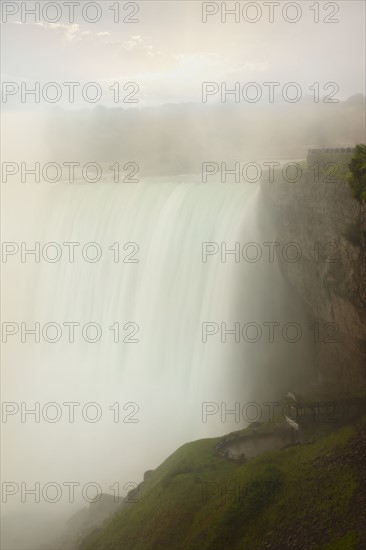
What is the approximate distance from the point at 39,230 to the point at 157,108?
32521 millimetres

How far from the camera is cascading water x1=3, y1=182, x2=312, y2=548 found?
1091 inches

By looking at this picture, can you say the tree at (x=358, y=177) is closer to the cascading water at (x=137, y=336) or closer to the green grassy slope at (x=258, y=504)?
the green grassy slope at (x=258, y=504)

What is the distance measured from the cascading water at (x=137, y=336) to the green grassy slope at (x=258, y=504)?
8.56 m

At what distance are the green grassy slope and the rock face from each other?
4.47 meters

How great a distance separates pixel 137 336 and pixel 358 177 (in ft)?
58.7

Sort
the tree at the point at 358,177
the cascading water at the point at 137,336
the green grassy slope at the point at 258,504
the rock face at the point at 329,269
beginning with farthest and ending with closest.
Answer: the cascading water at the point at 137,336
the rock face at the point at 329,269
the tree at the point at 358,177
the green grassy slope at the point at 258,504

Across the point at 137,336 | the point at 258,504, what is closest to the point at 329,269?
the point at 258,504

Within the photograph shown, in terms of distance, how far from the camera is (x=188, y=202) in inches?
1240

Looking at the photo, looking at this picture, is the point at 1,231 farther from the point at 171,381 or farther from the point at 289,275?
the point at 289,275

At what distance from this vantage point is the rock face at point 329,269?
19.2 metres

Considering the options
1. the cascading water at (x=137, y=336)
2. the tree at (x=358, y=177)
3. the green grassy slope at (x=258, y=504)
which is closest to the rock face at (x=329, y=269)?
the tree at (x=358, y=177)

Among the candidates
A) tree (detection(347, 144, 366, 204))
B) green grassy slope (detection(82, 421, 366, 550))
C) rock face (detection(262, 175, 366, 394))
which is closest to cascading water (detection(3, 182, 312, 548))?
rock face (detection(262, 175, 366, 394))

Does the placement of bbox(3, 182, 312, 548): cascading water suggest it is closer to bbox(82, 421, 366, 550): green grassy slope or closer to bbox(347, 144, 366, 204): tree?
bbox(82, 421, 366, 550): green grassy slope

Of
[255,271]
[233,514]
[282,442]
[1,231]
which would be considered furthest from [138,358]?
[1,231]
